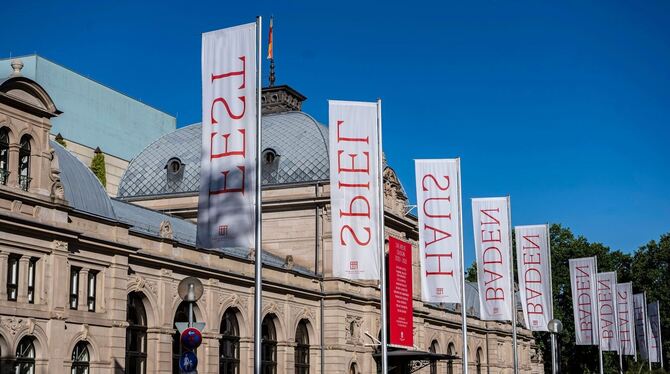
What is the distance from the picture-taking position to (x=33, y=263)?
124 ft

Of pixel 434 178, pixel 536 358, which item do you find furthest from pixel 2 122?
pixel 536 358

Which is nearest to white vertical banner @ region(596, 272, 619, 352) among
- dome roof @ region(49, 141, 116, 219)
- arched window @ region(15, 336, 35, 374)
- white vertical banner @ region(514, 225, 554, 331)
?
white vertical banner @ region(514, 225, 554, 331)

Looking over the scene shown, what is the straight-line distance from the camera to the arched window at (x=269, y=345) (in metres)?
57.4

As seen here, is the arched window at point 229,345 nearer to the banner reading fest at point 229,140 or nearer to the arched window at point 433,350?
the banner reading fest at point 229,140

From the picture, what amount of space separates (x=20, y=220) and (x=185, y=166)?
33183mm

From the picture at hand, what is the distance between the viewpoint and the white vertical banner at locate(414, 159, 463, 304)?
42625 mm

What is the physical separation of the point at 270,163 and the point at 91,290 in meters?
27.6

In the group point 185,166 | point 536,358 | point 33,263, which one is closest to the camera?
point 33,263

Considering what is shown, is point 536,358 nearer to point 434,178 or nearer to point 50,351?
point 434,178

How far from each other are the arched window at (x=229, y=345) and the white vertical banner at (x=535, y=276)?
15.6 m

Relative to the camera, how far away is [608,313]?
7350 centimetres

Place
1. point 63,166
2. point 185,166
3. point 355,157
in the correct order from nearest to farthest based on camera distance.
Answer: point 355,157, point 63,166, point 185,166

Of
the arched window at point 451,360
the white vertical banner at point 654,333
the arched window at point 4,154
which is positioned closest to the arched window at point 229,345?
the arched window at point 4,154

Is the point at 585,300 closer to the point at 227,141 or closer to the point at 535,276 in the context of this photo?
the point at 535,276
